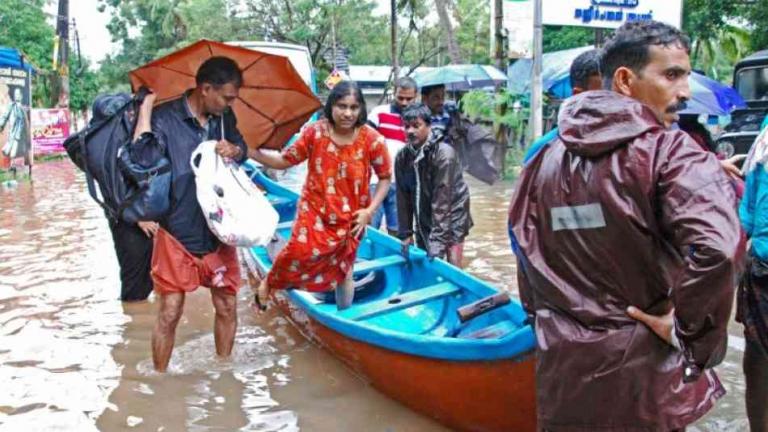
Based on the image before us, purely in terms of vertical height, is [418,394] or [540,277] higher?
[540,277]

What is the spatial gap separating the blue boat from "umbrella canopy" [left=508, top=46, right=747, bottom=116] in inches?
136

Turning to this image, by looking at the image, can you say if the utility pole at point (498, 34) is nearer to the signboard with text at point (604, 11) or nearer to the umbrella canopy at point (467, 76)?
the umbrella canopy at point (467, 76)

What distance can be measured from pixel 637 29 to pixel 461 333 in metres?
2.40

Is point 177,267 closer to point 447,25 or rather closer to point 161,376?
point 161,376

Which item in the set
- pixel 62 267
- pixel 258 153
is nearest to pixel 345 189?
pixel 258 153

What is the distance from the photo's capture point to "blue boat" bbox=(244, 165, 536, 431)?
9.13 ft

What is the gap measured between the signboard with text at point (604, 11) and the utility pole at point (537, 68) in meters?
1.61

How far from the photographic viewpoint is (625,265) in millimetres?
1617

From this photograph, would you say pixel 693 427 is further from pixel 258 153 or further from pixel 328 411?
pixel 258 153

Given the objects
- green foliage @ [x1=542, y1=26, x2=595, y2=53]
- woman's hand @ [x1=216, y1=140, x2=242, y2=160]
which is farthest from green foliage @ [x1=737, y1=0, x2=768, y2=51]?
woman's hand @ [x1=216, y1=140, x2=242, y2=160]

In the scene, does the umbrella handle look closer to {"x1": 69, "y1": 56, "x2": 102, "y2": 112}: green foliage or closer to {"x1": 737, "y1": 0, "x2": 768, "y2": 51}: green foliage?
{"x1": 737, "y1": 0, "x2": 768, "y2": 51}: green foliage

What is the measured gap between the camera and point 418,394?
3.37m

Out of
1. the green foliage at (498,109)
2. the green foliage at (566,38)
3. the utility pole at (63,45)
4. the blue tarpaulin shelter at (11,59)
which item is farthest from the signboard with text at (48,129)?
the green foliage at (566,38)

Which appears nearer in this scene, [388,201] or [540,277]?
[540,277]
